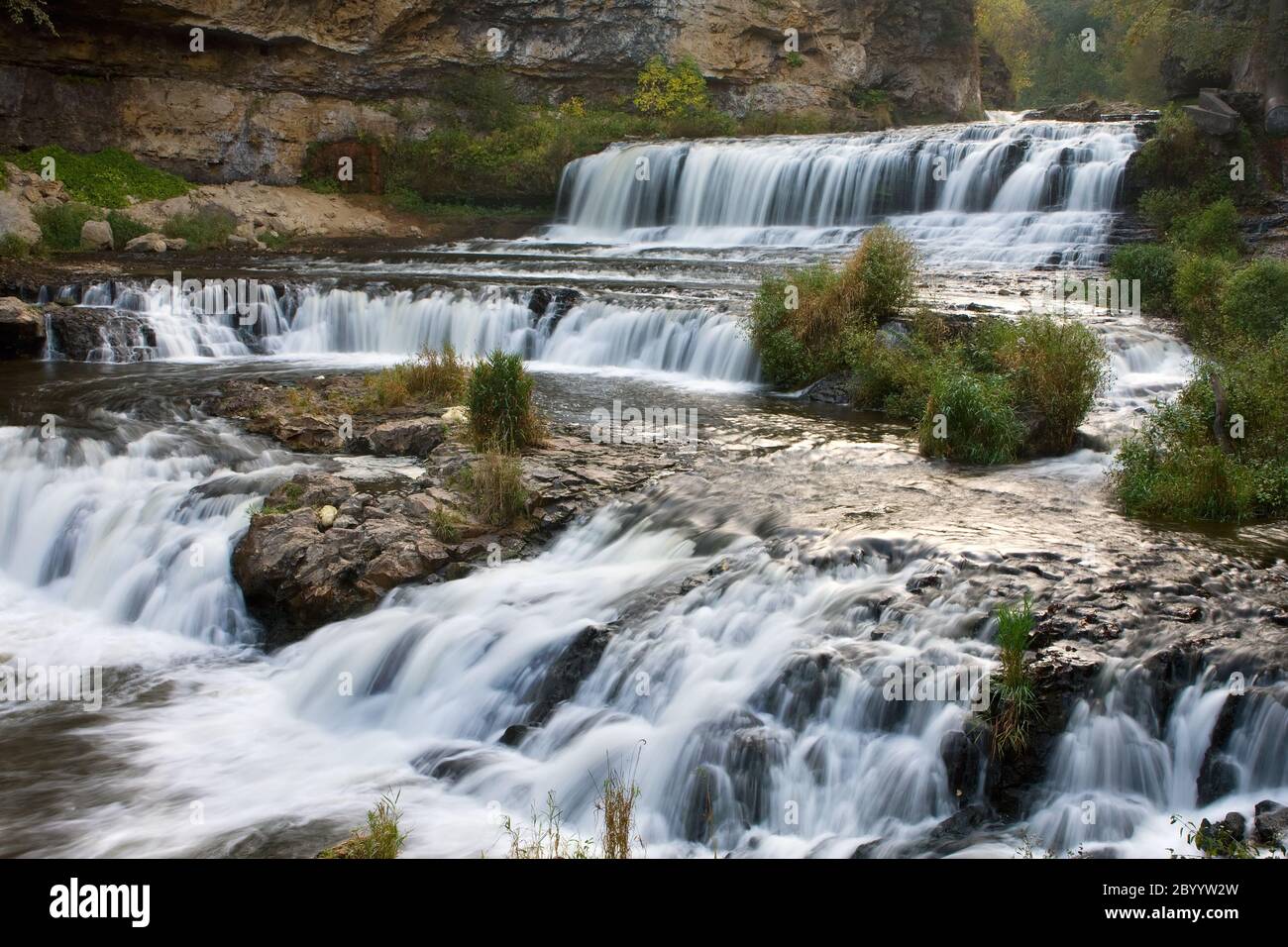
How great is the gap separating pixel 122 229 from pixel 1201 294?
21.7 m

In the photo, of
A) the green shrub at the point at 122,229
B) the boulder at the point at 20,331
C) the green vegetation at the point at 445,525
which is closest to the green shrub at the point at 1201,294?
the green vegetation at the point at 445,525

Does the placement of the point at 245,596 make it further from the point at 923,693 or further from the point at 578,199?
the point at 578,199

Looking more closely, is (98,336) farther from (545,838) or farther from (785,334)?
(545,838)

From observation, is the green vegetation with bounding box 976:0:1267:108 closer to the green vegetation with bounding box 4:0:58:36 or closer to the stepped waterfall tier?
the stepped waterfall tier

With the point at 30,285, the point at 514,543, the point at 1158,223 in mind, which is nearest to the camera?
the point at 514,543

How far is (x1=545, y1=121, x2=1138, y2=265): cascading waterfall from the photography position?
2328 cm

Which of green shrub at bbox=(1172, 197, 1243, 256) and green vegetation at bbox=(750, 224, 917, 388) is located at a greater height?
green shrub at bbox=(1172, 197, 1243, 256)

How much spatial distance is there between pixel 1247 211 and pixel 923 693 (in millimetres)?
17424

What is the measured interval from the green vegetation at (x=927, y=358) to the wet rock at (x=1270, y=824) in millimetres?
6198

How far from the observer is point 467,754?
28.2 feet

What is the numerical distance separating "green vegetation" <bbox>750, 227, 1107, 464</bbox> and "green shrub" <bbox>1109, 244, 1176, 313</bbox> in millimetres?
2770

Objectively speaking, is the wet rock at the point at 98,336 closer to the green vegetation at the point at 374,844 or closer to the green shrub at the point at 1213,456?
the green vegetation at the point at 374,844

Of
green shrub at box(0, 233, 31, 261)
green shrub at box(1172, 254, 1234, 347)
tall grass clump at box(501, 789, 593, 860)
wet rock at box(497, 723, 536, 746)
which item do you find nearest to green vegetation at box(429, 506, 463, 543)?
wet rock at box(497, 723, 536, 746)
